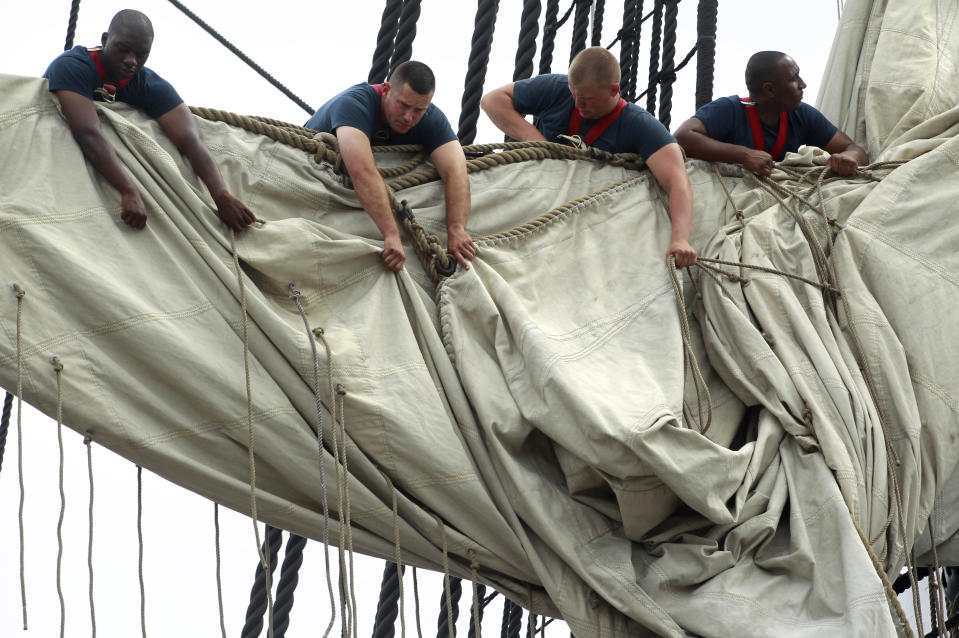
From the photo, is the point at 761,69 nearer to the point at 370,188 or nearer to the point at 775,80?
the point at 775,80

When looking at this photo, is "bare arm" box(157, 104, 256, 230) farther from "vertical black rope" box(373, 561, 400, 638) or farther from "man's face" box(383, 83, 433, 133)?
"vertical black rope" box(373, 561, 400, 638)

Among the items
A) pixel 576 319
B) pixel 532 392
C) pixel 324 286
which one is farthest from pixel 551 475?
pixel 324 286

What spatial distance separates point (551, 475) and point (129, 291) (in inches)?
38.7

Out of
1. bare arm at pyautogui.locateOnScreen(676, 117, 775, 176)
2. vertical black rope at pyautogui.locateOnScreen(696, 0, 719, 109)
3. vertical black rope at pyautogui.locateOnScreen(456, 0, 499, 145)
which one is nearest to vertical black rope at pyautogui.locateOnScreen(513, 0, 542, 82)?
vertical black rope at pyautogui.locateOnScreen(456, 0, 499, 145)

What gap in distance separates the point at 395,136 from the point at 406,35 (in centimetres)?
112

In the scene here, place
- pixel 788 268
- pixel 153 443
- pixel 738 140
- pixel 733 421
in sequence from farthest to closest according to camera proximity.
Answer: pixel 738 140, pixel 788 268, pixel 733 421, pixel 153 443

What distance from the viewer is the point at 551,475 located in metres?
3.11

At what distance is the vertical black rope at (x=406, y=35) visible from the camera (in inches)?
177

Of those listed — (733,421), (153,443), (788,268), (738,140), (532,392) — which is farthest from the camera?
(738,140)

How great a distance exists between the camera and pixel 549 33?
6.00 meters

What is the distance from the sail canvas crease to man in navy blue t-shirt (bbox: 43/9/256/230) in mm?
37

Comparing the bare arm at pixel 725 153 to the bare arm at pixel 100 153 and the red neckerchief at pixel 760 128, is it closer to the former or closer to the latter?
the red neckerchief at pixel 760 128

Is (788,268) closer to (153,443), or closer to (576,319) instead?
(576,319)

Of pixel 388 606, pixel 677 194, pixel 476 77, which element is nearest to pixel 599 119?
pixel 677 194
